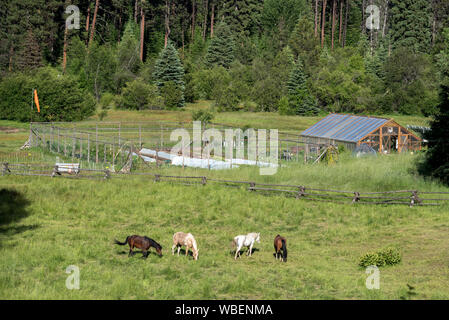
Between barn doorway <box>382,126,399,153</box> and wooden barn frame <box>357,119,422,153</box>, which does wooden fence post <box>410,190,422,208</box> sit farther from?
barn doorway <box>382,126,399,153</box>

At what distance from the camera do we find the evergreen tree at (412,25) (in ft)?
342

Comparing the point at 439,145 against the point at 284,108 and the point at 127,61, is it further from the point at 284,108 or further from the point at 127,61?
the point at 127,61

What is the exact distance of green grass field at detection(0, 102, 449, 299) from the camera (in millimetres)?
16547

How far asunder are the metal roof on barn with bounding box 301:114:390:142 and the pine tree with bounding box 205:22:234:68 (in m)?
46.1

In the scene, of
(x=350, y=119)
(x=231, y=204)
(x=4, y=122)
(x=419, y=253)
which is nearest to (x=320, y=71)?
(x=350, y=119)

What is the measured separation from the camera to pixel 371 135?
46688 mm

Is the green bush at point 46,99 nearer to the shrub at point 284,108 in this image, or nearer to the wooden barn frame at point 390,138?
the shrub at point 284,108

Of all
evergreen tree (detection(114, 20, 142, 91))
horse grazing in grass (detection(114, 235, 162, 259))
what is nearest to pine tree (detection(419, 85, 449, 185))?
horse grazing in grass (detection(114, 235, 162, 259))

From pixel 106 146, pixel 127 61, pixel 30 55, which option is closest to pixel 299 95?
pixel 127 61

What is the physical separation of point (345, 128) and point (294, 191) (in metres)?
19.3

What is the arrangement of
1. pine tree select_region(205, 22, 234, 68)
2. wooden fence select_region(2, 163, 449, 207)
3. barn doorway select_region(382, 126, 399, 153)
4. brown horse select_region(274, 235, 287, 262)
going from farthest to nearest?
pine tree select_region(205, 22, 234, 68)
barn doorway select_region(382, 126, 399, 153)
wooden fence select_region(2, 163, 449, 207)
brown horse select_region(274, 235, 287, 262)

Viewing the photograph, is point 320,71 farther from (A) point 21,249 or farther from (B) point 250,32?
(A) point 21,249

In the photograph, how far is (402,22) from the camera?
108 m

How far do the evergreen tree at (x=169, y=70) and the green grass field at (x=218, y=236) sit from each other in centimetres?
4043
